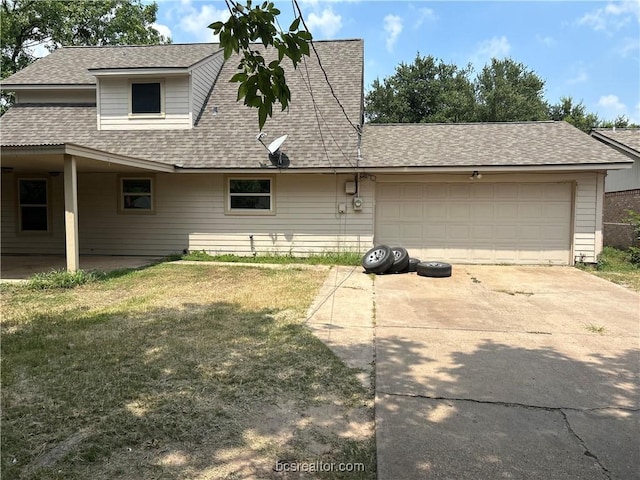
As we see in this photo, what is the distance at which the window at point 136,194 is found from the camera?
36.6ft

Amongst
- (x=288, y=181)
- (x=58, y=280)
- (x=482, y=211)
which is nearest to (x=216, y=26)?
(x=58, y=280)

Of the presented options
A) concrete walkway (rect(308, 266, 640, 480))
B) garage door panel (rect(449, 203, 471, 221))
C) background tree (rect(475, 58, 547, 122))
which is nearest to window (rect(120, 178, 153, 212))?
concrete walkway (rect(308, 266, 640, 480))

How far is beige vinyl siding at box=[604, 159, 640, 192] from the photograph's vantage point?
13.1 metres

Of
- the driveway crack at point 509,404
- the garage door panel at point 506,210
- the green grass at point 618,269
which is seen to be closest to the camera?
the driveway crack at point 509,404

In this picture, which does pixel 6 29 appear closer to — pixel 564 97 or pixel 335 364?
pixel 335 364

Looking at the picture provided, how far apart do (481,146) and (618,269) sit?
4.39 metres

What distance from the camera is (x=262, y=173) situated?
10.5 metres

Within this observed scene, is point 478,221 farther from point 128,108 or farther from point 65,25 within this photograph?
point 65,25

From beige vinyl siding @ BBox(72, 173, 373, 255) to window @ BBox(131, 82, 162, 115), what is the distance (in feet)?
6.91

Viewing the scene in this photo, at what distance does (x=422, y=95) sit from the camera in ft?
97.1

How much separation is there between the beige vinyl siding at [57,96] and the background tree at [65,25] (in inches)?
423

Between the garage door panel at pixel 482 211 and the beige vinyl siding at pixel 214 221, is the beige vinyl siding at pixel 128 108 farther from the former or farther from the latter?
the garage door panel at pixel 482 211

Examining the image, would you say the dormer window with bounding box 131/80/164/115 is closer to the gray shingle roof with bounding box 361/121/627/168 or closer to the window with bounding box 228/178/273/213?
the window with bounding box 228/178/273/213

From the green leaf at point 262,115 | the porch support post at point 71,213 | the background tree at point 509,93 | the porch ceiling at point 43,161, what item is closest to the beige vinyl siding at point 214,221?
the porch ceiling at point 43,161
